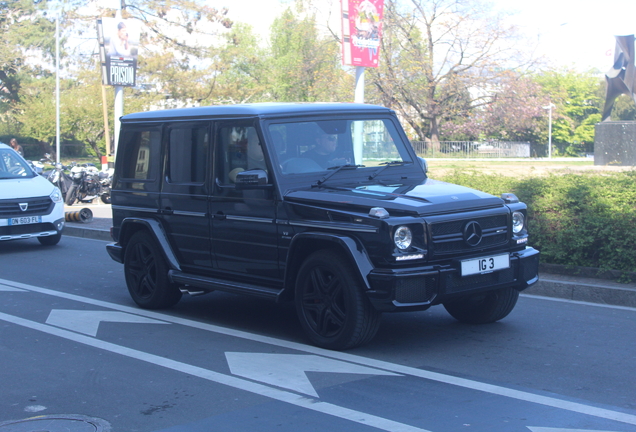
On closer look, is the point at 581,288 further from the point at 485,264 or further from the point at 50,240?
the point at 50,240

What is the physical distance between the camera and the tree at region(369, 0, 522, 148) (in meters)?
42.8

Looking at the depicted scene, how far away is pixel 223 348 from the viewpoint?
6.34 m

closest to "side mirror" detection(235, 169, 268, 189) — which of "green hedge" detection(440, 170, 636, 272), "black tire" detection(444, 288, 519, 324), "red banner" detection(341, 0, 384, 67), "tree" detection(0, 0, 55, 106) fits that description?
"black tire" detection(444, 288, 519, 324)

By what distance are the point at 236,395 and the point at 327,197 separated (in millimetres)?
1804

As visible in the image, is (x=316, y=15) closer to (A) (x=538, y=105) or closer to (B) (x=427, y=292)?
(A) (x=538, y=105)

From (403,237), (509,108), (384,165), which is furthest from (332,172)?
(509,108)

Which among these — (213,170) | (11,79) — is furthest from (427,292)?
(11,79)

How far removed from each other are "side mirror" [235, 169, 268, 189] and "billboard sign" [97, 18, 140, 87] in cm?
1282

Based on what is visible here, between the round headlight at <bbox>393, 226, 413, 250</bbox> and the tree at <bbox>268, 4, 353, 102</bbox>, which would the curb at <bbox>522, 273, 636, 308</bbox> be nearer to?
the round headlight at <bbox>393, 226, 413, 250</bbox>

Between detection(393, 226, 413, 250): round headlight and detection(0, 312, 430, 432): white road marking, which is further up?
detection(393, 226, 413, 250): round headlight

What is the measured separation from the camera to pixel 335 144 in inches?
269

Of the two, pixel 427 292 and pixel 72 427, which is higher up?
pixel 427 292

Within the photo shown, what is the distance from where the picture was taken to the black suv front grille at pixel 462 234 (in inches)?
226

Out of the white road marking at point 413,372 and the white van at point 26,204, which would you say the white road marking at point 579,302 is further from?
the white van at point 26,204
